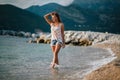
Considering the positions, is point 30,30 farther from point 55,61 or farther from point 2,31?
point 55,61

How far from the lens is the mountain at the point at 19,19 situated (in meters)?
88.6

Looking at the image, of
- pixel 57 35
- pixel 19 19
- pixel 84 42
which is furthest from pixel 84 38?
pixel 19 19

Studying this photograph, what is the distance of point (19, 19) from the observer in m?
92.1

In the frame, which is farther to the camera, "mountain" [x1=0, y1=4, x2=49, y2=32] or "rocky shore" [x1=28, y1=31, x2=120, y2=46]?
"mountain" [x1=0, y1=4, x2=49, y2=32]

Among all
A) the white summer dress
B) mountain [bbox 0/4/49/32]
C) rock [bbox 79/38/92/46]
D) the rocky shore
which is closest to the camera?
the white summer dress

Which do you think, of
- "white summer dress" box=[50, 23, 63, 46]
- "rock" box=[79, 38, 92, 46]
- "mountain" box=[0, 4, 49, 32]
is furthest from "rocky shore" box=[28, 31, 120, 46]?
"mountain" box=[0, 4, 49, 32]

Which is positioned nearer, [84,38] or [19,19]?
[84,38]

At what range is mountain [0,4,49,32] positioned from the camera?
291ft

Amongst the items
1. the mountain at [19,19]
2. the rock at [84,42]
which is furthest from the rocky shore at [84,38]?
the mountain at [19,19]

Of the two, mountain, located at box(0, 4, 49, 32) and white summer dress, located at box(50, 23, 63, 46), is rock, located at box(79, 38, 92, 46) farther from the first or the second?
mountain, located at box(0, 4, 49, 32)

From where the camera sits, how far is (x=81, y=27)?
76125mm

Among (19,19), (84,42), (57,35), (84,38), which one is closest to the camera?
(57,35)

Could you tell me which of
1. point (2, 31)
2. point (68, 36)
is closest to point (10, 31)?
point (2, 31)

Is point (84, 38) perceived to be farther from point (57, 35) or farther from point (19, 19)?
point (19, 19)
